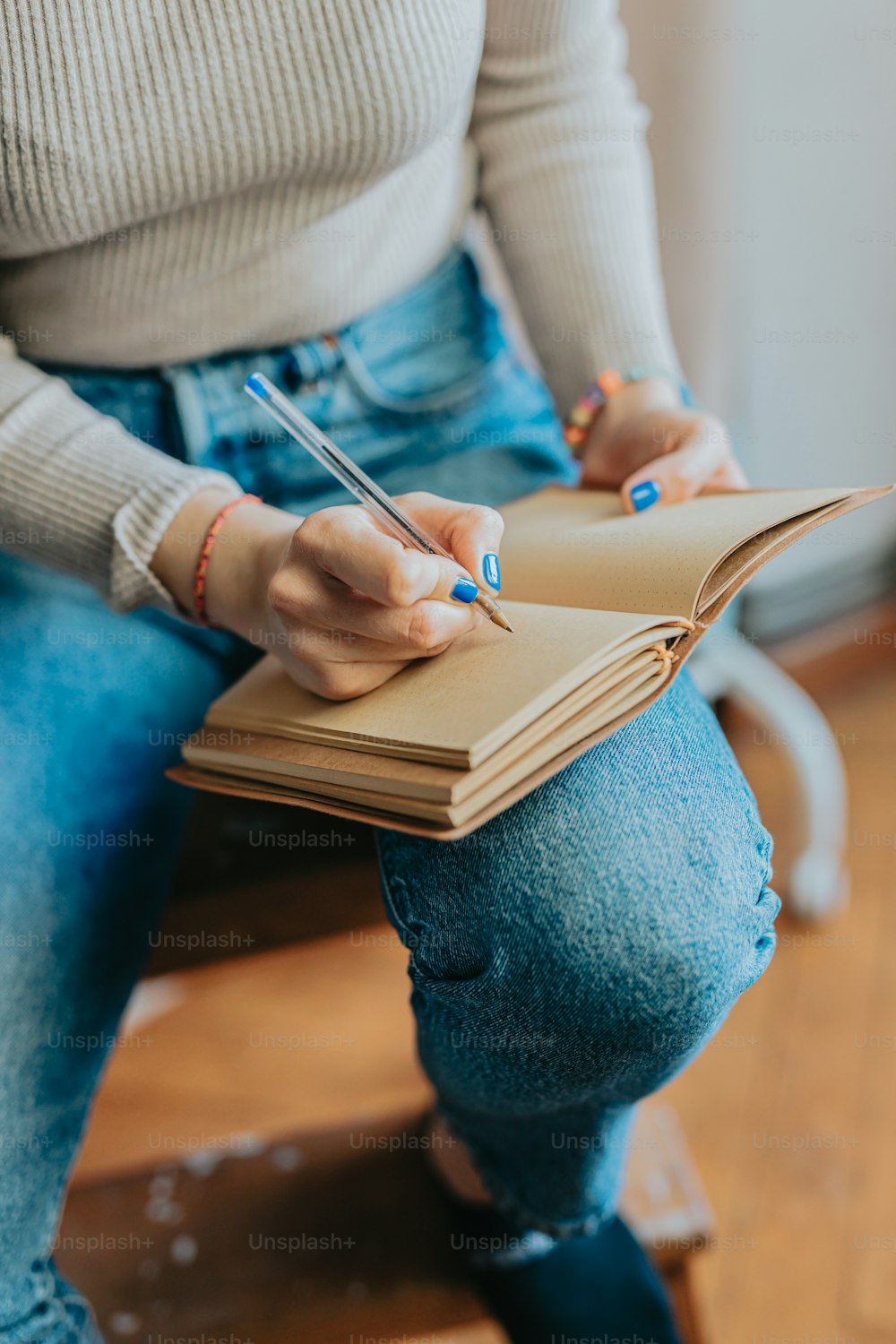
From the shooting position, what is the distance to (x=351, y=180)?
2.12 feet

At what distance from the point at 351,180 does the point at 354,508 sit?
0.86 feet

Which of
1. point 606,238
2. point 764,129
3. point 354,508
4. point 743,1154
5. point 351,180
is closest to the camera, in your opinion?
point 354,508

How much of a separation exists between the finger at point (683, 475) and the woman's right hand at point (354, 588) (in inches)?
4.7

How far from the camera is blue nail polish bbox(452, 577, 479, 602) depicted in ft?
1.57

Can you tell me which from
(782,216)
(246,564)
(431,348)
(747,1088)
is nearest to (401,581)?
(246,564)

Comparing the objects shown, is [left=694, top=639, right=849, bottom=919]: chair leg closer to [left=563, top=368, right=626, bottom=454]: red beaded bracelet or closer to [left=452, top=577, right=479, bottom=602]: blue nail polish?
[left=563, top=368, right=626, bottom=454]: red beaded bracelet

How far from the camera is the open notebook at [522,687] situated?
435 millimetres

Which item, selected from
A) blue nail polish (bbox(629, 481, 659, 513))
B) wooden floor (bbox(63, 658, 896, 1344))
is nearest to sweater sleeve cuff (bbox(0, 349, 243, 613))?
blue nail polish (bbox(629, 481, 659, 513))

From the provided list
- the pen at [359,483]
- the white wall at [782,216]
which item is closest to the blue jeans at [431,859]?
the pen at [359,483]

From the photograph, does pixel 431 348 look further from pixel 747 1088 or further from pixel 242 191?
pixel 747 1088

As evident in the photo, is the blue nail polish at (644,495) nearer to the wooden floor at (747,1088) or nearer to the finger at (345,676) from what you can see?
Answer: the finger at (345,676)

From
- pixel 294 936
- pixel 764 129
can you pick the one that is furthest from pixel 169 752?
pixel 764 129

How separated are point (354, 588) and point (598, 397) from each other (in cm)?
33

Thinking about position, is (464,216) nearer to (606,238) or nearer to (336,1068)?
(606,238)
